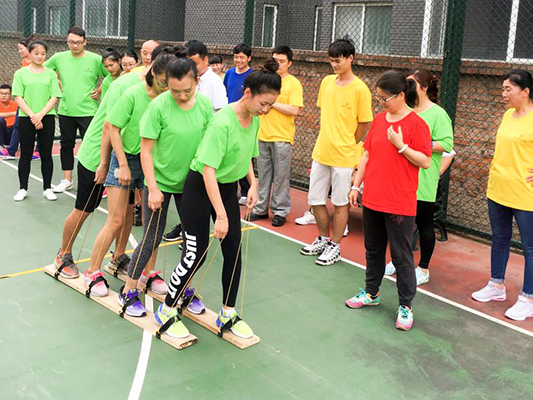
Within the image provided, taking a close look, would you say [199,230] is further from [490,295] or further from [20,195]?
[20,195]

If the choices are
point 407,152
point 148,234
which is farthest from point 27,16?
point 407,152

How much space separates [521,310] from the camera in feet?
17.9

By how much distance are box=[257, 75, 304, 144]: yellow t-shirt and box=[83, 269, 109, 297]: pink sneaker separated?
303cm

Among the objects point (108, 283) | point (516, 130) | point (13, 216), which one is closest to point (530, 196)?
point (516, 130)

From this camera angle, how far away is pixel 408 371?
443 centimetres

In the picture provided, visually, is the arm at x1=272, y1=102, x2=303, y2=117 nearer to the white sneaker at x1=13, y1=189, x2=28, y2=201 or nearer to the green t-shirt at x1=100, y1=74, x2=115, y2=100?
the green t-shirt at x1=100, y1=74, x2=115, y2=100

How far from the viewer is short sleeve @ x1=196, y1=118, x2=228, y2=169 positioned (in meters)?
4.18

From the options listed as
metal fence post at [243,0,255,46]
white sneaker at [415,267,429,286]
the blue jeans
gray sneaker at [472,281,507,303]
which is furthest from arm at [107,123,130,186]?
metal fence post at [243,0,255,46]

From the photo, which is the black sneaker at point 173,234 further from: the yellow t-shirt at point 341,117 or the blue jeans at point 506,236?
the blue jeans at point 506,236

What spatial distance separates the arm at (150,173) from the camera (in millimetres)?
4465

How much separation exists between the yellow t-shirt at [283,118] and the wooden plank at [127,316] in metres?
3.03

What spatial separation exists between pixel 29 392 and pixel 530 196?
403 centimetres

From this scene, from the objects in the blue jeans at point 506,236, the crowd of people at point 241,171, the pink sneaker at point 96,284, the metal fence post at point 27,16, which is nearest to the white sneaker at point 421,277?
the crowd of people at point 241,171

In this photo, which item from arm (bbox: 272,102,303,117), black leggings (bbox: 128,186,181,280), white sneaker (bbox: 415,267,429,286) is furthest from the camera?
arm (bbox: 272,102,303,117)
